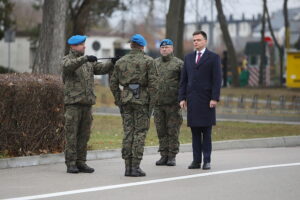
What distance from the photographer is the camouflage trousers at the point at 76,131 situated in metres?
11.7

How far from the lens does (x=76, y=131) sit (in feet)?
38.7

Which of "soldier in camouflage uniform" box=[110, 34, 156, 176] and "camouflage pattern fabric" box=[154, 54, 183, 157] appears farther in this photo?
"camouflage pattern fabric" box=[154, 54, 183, 157]

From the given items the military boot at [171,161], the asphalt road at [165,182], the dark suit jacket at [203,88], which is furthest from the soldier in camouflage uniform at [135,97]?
the military boot at [171,161]

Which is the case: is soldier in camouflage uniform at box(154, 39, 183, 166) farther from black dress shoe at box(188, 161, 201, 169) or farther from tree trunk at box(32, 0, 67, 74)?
tree trunk at box(32, 0, 67, 74)

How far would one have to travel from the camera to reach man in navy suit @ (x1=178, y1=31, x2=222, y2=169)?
12.0 metres

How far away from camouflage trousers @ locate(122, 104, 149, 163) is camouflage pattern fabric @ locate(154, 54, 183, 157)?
1.45m

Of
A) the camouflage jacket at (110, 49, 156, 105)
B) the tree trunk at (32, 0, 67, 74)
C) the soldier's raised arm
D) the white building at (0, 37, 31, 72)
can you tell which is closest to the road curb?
the soldier's raised arm

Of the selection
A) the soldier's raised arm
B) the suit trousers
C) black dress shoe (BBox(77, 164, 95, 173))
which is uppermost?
the soldier's raised arm

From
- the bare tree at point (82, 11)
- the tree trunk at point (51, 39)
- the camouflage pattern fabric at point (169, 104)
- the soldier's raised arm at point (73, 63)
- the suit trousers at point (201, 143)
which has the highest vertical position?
the bare tree at point (82, 11)

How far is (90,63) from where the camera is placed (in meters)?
11.9

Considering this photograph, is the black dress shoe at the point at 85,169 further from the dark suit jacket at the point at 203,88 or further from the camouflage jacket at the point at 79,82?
the dark suit jacket at the point at 203,88

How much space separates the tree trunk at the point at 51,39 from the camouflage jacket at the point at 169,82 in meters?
7.14

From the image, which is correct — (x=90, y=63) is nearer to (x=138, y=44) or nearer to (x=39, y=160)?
(x=138, y=44)

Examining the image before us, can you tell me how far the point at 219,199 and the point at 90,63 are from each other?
3487 millimetres
